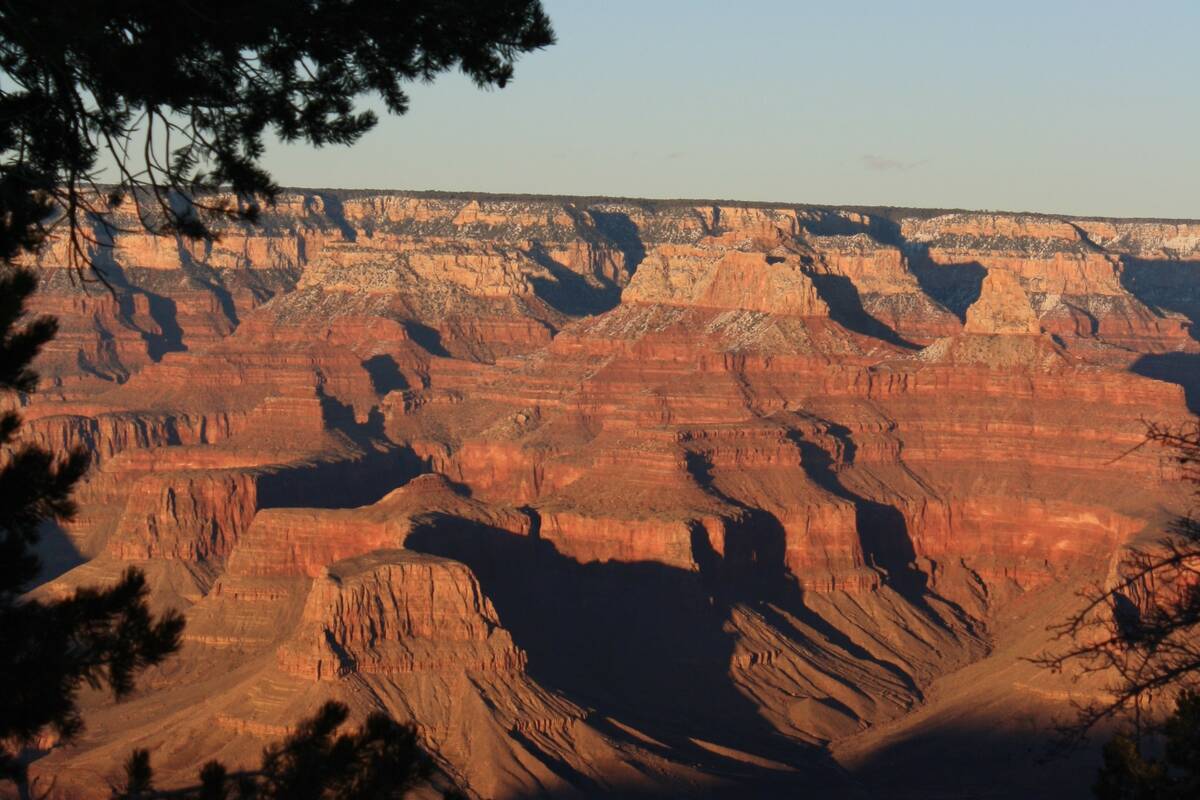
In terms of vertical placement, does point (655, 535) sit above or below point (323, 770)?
below

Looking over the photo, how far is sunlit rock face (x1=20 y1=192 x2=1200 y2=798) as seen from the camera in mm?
77188

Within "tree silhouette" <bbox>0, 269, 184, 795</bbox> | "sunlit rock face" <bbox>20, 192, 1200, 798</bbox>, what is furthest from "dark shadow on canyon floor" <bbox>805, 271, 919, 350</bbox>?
"tree silhouette" <bbox>0, 269, 184, 795</bbox>

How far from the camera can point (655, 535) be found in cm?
10038

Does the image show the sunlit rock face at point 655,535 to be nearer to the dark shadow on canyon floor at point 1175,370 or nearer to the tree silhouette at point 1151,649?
the dark shadow on canyon floor at point 1175,370

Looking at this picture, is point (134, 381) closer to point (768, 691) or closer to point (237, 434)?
point (237, 434)

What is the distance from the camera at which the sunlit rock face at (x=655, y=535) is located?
77188 mm

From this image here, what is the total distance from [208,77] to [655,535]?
240 ft

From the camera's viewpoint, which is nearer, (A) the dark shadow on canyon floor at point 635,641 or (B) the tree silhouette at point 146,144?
(B) the tree silhouette at point 146,144

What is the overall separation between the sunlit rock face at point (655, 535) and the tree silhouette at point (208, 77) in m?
42.3

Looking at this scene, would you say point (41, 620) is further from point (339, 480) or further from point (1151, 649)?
point (339, 480)

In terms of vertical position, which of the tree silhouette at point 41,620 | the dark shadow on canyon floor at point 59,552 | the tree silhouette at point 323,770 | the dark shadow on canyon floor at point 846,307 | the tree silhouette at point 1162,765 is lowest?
the dark shadow on canyon floor at point 59,552

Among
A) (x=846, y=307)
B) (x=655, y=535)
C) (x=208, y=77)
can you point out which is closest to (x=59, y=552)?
(x=655, y=535)

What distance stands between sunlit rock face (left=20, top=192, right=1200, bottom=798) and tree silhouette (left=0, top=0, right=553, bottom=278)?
139 ft

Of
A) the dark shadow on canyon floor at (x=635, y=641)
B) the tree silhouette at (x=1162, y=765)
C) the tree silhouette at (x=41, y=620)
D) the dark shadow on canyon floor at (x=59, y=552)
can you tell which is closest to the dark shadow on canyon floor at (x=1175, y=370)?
the dark shadow on canyon floor at (x=635, y=641)
